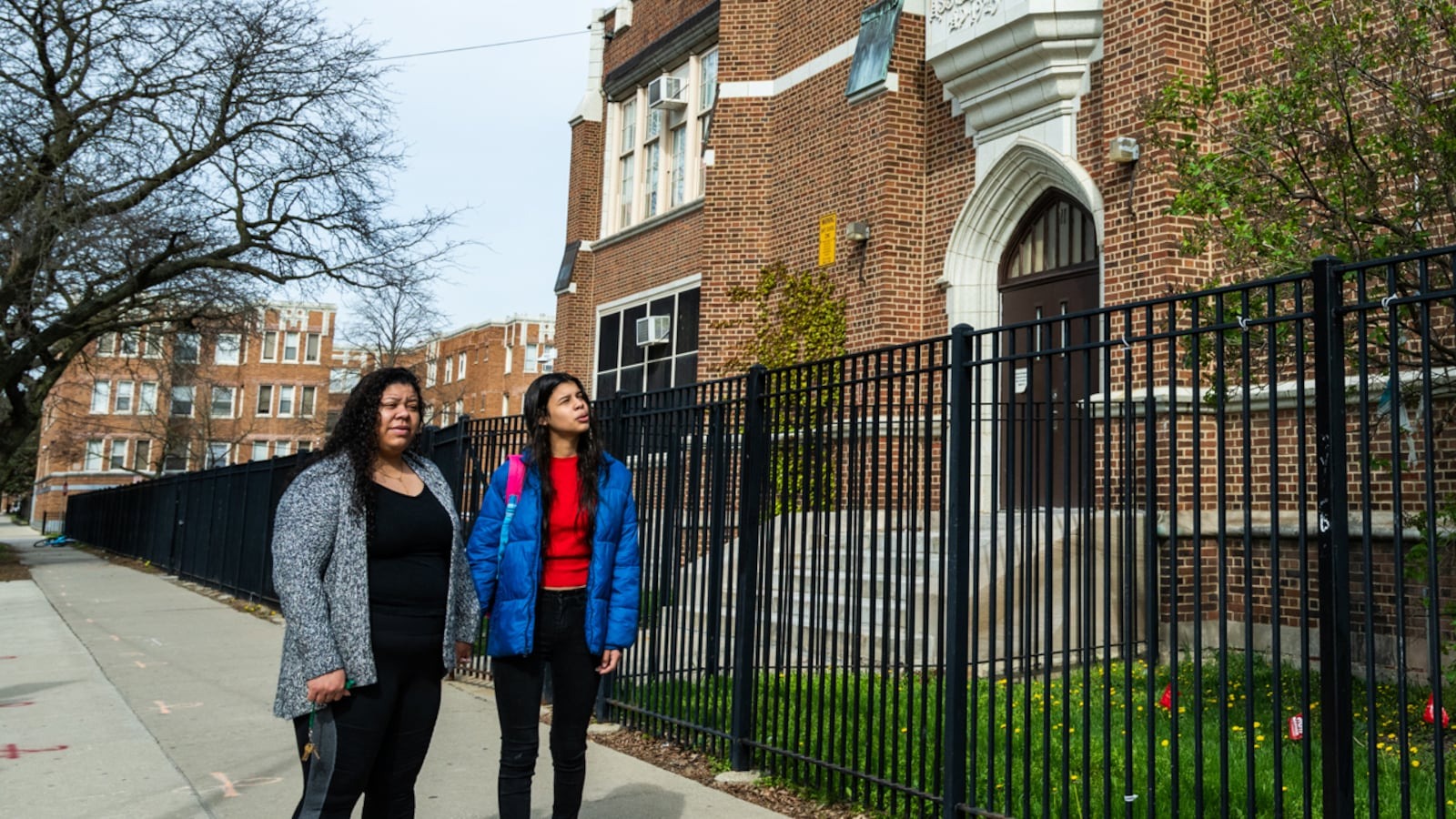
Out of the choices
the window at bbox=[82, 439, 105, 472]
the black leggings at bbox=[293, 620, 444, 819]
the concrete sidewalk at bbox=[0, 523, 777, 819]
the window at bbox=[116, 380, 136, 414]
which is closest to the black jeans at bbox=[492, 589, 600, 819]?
the black leggings at bbox=[293, 620, 444, 819]

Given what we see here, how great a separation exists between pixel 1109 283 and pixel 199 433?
183ft

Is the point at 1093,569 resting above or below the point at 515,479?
below

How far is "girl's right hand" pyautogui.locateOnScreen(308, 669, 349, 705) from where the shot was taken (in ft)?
11.9

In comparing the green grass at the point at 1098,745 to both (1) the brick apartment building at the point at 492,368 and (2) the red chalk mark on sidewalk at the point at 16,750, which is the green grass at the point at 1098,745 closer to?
(2) the red chalk mark on sidewalk at the point at 16,750

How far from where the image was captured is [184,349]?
28516 mm

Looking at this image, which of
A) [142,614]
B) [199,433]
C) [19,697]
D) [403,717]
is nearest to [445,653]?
[403,717]

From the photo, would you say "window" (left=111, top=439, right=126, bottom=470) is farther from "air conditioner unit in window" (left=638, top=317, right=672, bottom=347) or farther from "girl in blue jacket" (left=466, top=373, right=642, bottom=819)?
"girl in blue jacket" (left=466, top=373, right=642, bottom=819)

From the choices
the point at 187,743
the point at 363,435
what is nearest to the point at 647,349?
the point at 187,743

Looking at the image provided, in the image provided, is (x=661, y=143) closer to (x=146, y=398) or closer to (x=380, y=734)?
(x=380, y=734)

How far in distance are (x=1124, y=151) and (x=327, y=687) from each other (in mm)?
8999

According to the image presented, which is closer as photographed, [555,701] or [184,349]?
[555,701]

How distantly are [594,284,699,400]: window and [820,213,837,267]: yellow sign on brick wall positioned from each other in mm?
Answer: 3048

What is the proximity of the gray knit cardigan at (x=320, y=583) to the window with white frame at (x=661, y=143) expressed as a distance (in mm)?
13462

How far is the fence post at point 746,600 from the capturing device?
6.38 m
